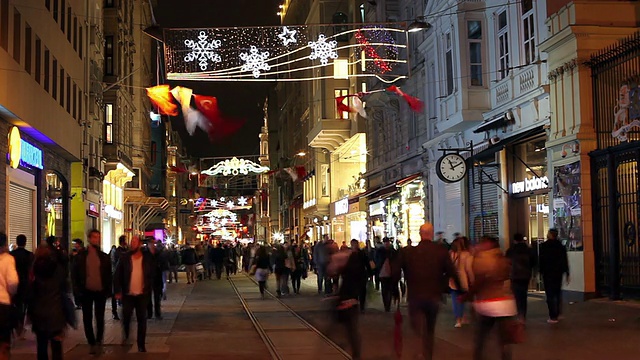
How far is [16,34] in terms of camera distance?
23.8 meters

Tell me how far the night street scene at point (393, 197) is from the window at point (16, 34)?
0.12 metres

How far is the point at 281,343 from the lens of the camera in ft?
49.3

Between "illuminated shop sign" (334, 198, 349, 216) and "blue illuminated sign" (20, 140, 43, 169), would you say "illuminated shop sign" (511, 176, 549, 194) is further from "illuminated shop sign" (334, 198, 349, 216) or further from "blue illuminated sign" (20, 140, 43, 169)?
"illuminated shop sign" (334, 198, 349, 216)

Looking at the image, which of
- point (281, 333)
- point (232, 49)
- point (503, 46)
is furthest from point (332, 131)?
point (281, 333)

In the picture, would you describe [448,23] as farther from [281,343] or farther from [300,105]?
[300,105]

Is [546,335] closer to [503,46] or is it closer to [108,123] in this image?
[503,46]

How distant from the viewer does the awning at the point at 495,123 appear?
25.1m

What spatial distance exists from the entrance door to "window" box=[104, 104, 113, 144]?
1168 inches

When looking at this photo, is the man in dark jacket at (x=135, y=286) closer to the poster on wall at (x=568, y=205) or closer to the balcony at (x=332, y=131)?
the poster on wall at (x=568, y=205)

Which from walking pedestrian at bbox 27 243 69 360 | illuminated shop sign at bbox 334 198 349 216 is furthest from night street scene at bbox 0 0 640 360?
illuminated shop sign at bbox 334 198 349 216

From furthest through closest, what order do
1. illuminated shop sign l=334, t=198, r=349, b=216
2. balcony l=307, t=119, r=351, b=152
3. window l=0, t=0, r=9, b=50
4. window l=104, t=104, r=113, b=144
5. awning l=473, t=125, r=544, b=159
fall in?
balcony l=307, t=119, r=351, b=152
illuminated shop sign l=334, t=198, r=349, b=216
window l=104, t=104, r=113, b=144
awning l=473, t=125, r=544, b=159
window l=0, t=0, r=9, b=50

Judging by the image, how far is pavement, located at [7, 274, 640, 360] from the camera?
518 inches

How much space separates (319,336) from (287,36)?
9.95 meters

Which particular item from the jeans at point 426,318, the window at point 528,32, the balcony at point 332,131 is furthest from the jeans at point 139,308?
the balcony at point 332,131
